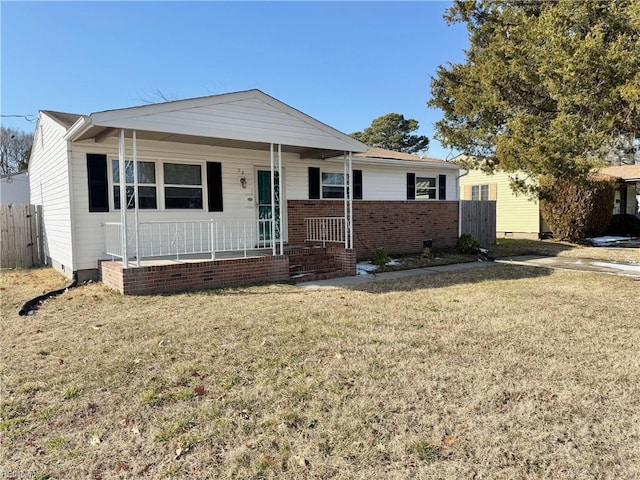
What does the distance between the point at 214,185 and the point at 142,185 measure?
5.21 feet

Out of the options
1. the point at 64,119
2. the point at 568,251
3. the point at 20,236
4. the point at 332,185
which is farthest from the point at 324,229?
the point at 568,251

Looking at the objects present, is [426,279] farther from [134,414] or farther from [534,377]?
[134,414]

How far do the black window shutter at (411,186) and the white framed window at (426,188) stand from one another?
188 millimetres

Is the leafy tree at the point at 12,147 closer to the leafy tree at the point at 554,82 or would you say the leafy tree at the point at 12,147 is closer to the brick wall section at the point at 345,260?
the brick wall section at the point at 345,260

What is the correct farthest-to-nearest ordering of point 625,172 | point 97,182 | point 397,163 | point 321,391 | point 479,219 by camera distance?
1. point 625,172
2. point 479,219
3. point 397,163
4. point 97,182
5. point 321,391

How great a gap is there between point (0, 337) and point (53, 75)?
1396 centimetres

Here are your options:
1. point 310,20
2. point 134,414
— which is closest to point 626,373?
point 134,414

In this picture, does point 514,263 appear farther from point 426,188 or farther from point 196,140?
point 196,140

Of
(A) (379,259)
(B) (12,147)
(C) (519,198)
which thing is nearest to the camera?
(A) (379,259)

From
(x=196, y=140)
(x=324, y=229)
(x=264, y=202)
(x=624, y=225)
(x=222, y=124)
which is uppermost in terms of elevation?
(x=222, y=124)

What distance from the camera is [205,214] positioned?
9.91 m

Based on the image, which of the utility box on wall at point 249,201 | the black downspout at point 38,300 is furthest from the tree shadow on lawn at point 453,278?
the black downspout at point 38,300

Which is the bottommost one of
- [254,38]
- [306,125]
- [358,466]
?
[358,466]

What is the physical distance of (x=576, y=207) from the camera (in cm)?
1695
